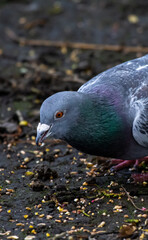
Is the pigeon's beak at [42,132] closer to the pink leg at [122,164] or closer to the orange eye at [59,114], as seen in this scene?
the orange eye at [59,114]

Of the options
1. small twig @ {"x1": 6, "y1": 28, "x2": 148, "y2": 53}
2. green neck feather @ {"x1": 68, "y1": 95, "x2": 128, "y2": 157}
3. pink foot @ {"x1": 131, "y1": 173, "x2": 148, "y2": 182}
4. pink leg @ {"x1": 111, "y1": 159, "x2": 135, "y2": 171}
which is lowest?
pink foot @ {"x1": 131, "y1": 173, "x2": 148, "y2": 182}

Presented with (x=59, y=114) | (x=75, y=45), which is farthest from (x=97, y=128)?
(x=75, y=45)

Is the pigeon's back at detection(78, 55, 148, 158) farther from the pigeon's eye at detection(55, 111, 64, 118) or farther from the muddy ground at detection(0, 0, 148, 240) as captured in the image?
the muddy ground at detection(0, 0, 148, 240)

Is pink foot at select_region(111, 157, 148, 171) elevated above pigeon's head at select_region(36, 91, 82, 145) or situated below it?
below

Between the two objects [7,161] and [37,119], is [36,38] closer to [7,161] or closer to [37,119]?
[37,119]

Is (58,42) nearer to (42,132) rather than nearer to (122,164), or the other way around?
(122,164)

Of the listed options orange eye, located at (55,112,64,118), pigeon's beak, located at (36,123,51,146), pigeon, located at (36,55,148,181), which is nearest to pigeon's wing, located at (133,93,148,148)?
pigeon, located at (36,55,148,181)

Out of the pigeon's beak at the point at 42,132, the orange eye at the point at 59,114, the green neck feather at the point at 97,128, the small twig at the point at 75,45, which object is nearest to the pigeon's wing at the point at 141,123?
the green neck feather at the point at 97,128
